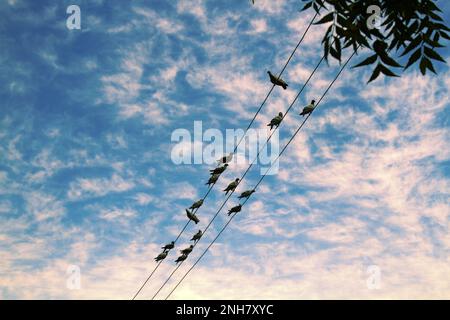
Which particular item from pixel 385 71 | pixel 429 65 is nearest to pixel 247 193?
pixel 429 65

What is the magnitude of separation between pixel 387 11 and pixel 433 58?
924 millimetres

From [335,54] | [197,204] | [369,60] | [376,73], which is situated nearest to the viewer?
[369,60]

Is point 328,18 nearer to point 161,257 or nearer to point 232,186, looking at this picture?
point 232,186

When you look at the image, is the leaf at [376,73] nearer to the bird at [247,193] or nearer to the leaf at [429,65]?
the leaf at [429,65]

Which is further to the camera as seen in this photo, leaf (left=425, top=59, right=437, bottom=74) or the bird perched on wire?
the bird perched on wire

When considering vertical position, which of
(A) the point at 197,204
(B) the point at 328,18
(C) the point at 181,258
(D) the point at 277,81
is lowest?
(C) the point at 181,258

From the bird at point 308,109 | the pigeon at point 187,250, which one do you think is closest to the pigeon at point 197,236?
the pigeon at point 187,250

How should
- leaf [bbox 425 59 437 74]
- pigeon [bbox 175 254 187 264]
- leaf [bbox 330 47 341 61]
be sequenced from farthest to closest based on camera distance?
pigeon [bbox 175 254 187 264] → leaf [bbox 330 47 341 61] → leaf [bbox 425 59 437 74]

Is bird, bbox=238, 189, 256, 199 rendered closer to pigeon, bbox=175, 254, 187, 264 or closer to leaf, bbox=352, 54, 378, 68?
pigeon, bbox=175, 254, 187, 264

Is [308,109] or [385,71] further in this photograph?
[308,109]

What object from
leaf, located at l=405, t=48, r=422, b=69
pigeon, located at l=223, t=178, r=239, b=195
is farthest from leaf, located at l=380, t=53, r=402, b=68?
pigeon, located at l=223, t=178, r=239, b=195

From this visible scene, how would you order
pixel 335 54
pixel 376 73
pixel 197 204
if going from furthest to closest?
pixel 197 204 → pixel 335 54 → pixel 376 73
